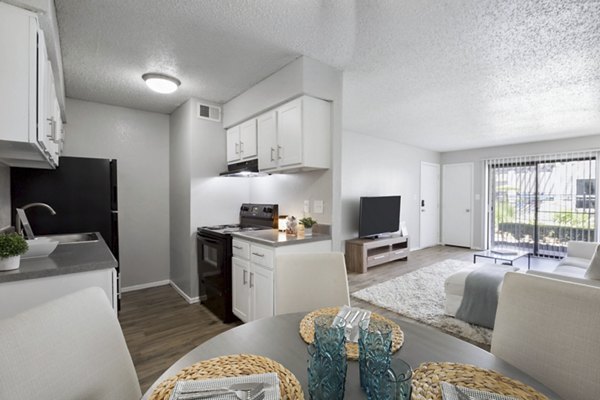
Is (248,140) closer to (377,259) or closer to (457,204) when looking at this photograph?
(377,259)

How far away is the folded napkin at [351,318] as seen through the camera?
3.39 ft

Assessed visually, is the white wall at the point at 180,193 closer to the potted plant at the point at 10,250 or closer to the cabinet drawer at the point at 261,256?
the cabinet drawer at the point at 261,256

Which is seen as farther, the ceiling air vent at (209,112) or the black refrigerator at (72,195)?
the ceiling air vent at (209,112)

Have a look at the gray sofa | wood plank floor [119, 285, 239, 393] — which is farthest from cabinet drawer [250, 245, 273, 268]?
the gray sofa

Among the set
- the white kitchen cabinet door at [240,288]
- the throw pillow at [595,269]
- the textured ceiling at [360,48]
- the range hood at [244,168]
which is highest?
the textured ceiling at [360,48]

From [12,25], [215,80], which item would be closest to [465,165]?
[215,80]

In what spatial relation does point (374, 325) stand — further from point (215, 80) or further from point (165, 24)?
point (215, 80)

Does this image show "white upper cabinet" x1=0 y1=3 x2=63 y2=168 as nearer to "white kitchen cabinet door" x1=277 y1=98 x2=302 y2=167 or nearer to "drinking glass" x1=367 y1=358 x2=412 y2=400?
"white kitchen cabinet door" x1=277 y1=98 x2=302 y2=167

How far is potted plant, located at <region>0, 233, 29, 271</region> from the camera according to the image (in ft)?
4.28

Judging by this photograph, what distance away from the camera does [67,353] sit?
2.46ft

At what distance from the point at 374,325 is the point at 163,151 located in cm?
396

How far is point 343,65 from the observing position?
8.52 feet

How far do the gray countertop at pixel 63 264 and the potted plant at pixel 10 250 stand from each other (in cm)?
4

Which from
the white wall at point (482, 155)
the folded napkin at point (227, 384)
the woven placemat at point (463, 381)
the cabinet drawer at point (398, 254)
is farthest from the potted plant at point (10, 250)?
the white wall at point (482, 155)
